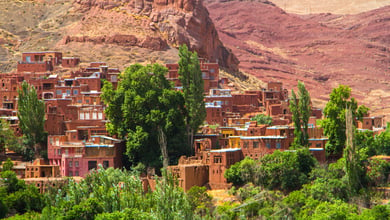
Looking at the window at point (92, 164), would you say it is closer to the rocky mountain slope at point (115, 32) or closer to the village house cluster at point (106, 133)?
the village house cluster at point (106, 133)

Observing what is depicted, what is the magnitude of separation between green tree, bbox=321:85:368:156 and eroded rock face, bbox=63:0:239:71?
39477 millimetres

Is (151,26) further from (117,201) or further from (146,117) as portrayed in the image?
(117,201)

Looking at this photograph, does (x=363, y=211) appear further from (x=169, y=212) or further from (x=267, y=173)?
(x=169, y=212)

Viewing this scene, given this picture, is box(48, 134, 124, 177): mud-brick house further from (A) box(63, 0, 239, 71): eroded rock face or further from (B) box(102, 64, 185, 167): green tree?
(A) box(63, 0, 239, 71): eroded rock face

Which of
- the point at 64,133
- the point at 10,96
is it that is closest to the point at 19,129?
the point at 64,133

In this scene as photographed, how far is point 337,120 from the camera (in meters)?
54.4

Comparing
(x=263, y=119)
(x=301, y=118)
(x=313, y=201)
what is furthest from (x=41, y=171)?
(x=313, y=201)

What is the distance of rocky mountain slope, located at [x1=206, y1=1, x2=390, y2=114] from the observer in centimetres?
14538

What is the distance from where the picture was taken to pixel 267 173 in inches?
2015

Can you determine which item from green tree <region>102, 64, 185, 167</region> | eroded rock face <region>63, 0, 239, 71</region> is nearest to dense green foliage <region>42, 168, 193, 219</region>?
green tree <region>102, 64, 185, 167</region>

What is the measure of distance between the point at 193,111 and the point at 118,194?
47.3ft

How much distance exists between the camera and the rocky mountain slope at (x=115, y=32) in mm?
90625

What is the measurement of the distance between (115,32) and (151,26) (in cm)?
457

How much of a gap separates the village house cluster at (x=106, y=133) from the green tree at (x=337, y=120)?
26.0 inches
